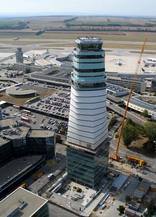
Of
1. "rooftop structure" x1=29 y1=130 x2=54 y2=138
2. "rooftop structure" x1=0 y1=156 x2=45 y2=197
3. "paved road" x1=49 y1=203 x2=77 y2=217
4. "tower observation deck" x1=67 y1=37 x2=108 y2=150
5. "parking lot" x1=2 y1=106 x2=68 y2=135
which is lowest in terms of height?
"paved road" x1=49 y1=203 x2=77 y2=217

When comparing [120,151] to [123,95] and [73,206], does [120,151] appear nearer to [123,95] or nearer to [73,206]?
[73,206]

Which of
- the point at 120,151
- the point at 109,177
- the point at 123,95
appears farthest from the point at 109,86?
the point at 109,177

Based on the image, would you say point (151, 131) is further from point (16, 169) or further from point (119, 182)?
point (16, 169)

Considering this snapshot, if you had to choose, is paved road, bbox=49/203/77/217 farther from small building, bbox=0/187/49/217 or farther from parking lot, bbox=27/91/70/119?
parking lot, bbox=27/91/70/119

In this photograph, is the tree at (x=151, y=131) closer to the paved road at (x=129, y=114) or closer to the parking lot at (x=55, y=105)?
the paved road at (x=129, y=114)

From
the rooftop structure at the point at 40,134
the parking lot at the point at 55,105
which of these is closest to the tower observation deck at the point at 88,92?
the rooftop structure at the point at 40,134

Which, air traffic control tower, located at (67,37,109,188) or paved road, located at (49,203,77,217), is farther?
air traffic control tower, located at (67,37,109,188)

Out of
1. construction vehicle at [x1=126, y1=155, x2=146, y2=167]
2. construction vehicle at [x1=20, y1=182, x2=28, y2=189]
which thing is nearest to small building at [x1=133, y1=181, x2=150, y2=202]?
construction vehicle at [x1=126, y1=155, x2=146, y2=167]
